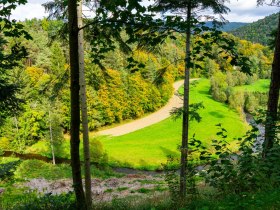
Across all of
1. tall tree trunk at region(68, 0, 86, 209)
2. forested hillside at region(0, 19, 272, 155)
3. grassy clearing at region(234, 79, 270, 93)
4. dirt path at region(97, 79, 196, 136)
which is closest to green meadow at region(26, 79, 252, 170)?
dirt path at region(97, 79, 196, 136)

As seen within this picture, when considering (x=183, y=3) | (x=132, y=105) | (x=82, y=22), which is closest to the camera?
(x=82, y=22)

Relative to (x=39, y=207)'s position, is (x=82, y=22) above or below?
above

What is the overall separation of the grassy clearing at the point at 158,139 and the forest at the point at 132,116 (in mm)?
256

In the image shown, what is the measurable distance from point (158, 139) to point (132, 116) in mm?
13324

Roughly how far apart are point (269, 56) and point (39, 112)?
113124 millimetres

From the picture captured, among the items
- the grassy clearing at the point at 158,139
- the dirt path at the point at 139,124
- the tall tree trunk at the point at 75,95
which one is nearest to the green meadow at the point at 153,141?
the grassy clearing at the point at 158,139

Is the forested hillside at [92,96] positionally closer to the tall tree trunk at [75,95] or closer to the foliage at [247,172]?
the foliage at [247,172]

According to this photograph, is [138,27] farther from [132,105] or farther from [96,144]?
[132,105]

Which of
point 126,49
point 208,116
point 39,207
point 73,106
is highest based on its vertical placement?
point 126,49

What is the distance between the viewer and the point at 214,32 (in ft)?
17.0

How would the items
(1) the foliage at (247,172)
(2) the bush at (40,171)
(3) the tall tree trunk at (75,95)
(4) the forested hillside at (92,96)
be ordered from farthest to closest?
1. (4) the forested hillside at (92,96)
2. (2) the bush at (40,171)
3. (1) the foliage at (247,172)
4. (3) the tall tree trunk at (75,95)

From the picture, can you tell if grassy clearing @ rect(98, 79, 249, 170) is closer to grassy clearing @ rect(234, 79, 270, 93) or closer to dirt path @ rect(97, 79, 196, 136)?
dirt path @ rect(97, 79, 196, 136)

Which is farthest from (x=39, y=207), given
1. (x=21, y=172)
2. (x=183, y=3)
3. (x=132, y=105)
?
(x=132, y=105)

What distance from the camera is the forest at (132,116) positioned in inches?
220
